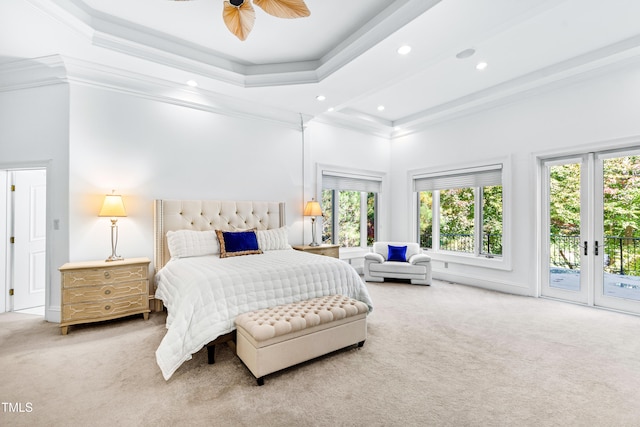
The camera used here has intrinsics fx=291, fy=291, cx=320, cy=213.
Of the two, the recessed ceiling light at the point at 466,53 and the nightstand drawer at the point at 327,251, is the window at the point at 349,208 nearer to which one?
the nightstand drawer at the point at 327,251

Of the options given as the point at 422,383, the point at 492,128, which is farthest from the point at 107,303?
the point at 492,128

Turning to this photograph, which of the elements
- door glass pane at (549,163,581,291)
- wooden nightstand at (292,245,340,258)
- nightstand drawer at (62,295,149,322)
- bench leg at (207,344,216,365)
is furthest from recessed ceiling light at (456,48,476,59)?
nightstand drawer at (62,295,149,322)

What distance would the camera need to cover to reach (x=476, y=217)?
5105 millimetres

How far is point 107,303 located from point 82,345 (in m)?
0.50

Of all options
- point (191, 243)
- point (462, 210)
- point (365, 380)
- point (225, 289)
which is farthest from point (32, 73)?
point (462, 210)

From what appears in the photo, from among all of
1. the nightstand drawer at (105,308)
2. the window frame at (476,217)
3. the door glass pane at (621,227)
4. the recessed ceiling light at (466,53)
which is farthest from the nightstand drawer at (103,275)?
the door glass pane at (621,227)

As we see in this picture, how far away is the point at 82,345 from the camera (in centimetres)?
274

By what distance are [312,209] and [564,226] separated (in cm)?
368

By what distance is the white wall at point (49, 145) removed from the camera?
3365mm

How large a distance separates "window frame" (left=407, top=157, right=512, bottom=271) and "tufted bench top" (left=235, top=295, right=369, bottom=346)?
3228 millimetres

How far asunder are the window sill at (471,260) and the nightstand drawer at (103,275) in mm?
4789

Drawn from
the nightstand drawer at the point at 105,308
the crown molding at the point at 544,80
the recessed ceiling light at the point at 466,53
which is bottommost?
the nightstand drawer at the point at 105,308

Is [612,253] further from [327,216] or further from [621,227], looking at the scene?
[327,216]

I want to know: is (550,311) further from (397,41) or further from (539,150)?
(397,41)
